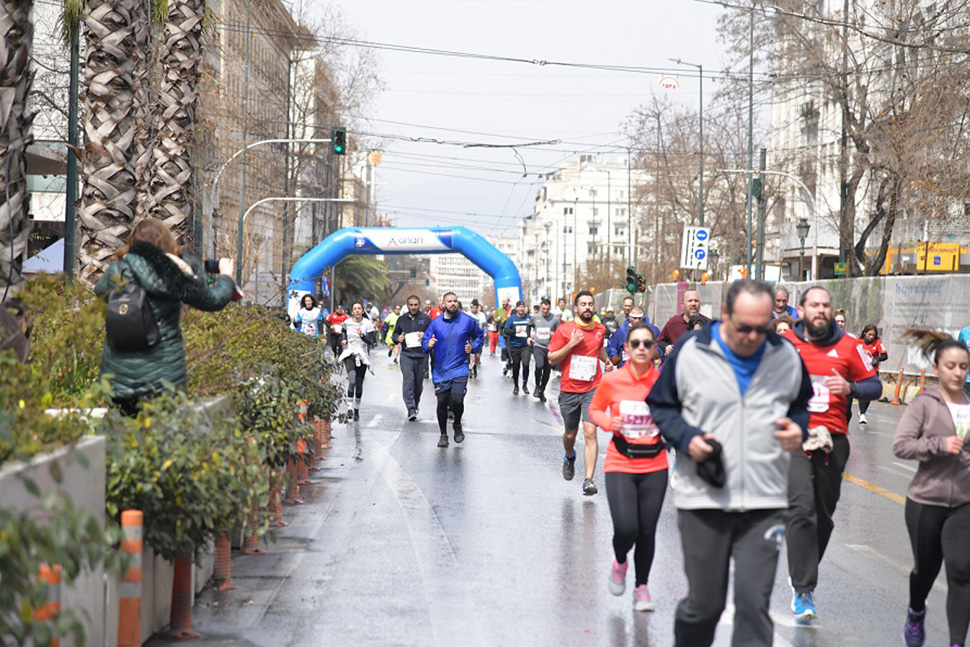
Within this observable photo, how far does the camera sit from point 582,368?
12.9 m

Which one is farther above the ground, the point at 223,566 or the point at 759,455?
the point at 759,455

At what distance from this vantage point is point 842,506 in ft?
39.0

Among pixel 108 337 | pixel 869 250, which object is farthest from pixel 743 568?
pixel 869 250

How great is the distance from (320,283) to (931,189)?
22.7 m

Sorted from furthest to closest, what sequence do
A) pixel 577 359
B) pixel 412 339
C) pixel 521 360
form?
pixel 521 360 → pixel 412 339 → pixel 577 359

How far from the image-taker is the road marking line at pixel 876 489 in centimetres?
1242

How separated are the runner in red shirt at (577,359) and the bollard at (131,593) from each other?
6789mm

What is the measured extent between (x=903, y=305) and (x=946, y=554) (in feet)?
76.5

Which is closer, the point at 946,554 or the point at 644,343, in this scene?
the point at 946,554

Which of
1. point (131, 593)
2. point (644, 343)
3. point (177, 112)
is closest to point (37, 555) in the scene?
point (131, 593)

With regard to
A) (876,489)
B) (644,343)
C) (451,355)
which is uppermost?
(644,343)

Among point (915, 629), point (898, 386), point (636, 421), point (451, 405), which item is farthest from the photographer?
point (898, 386)

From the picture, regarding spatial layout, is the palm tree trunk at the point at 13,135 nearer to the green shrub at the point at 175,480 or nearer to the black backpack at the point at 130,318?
the black backpack at the point at 130,318

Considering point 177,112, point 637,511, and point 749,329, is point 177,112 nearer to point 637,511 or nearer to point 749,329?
point 637,511
